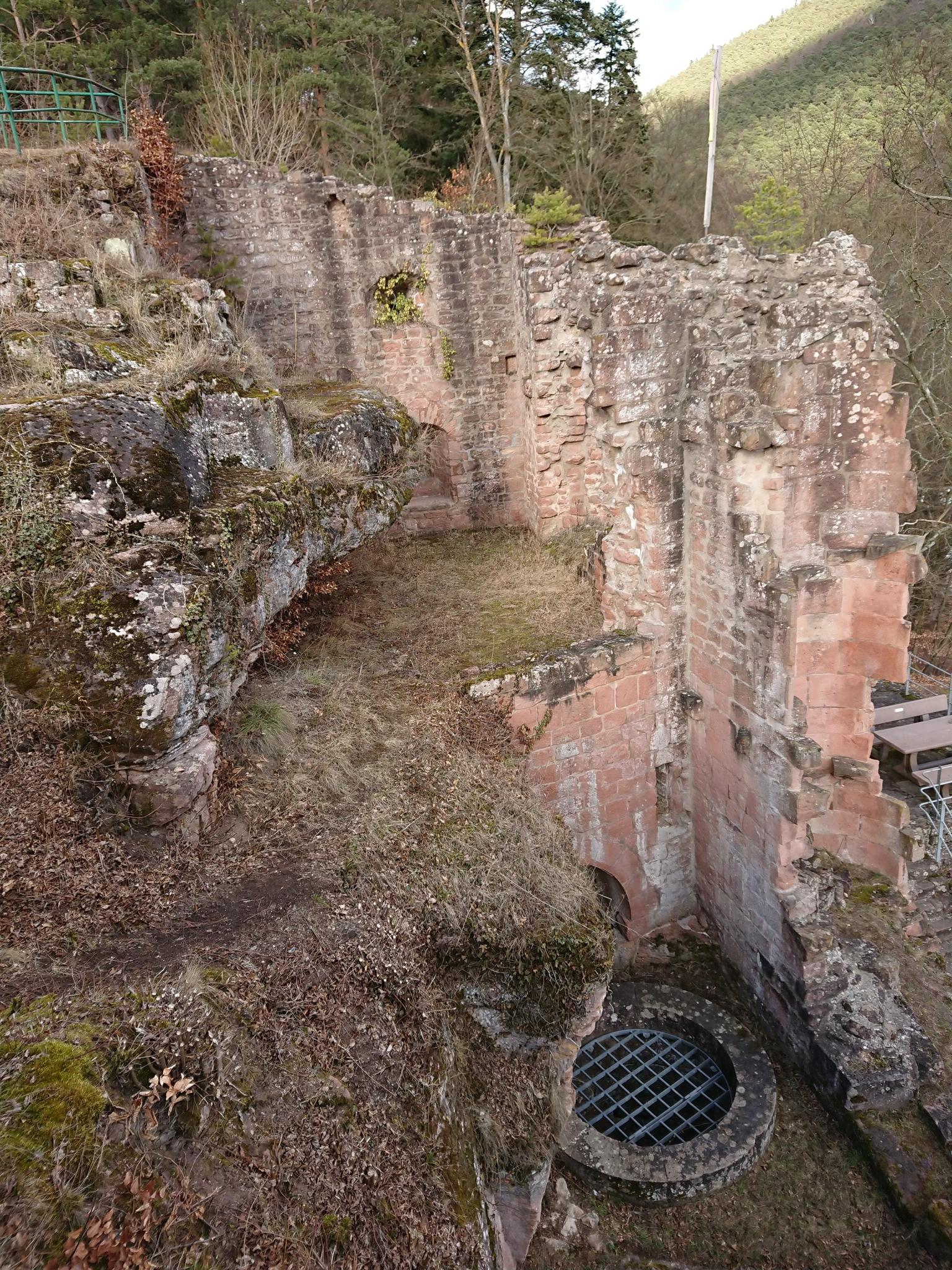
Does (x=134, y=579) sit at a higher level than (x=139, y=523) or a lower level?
lower

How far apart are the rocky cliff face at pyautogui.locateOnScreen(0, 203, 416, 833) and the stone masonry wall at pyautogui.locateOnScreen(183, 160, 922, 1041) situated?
2562 mm

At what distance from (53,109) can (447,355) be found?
17.7 ft

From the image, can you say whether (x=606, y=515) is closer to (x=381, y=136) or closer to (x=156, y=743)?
(x=156, y=743)

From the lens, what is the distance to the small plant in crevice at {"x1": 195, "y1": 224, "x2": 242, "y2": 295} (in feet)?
32.7

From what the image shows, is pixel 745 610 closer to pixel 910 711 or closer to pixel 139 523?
pixel 139 523

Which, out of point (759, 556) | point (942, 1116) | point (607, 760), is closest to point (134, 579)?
point (759, 556)

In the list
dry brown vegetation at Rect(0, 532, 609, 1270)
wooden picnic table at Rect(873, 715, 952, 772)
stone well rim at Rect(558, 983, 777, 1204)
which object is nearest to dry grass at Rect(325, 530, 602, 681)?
dry brown vegetation at Rect(0, 532, 609, 1270)

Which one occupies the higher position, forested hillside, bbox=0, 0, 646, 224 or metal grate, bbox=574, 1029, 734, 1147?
forested hillside, bbox=0, 0, 646, 224

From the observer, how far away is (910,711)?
926cm

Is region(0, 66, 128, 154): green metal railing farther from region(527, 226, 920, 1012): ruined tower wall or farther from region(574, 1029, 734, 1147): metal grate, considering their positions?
region(574, 1029, 734, 1147): metal grate

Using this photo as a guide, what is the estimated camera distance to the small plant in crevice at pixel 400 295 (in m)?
10.8

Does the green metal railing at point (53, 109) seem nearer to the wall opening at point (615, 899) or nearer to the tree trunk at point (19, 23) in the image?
the tree trunk at point (19, 23)

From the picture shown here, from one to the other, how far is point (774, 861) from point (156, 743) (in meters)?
4.81

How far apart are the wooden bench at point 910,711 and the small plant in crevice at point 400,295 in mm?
8190
